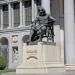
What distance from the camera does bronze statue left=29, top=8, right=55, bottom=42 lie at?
23.5 m

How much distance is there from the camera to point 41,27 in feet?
77.0

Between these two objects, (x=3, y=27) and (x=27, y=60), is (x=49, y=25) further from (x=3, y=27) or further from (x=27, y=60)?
(x=3, y=27)

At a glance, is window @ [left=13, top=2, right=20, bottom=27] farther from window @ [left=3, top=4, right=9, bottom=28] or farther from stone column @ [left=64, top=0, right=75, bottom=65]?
stone column @ [left=64, top=0, right=75, bottom=65]

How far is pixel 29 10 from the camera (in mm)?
48688

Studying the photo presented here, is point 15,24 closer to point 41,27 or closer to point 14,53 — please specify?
point 14,53

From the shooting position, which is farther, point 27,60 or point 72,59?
point 72,59

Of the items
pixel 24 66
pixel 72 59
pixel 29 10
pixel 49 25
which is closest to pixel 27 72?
pixel 24 66

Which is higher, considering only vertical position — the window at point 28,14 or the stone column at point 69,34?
the window at point 28,14

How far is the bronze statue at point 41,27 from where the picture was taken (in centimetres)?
2345

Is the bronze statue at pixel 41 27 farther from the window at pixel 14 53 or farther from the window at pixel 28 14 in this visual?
the window at pixel 14 53

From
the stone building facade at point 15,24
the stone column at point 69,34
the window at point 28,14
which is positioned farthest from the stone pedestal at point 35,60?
the window at point 28,14

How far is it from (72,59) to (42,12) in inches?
416

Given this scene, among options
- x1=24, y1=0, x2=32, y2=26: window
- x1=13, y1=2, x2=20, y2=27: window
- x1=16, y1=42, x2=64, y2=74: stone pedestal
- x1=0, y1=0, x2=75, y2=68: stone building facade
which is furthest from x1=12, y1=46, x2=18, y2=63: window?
x1=16, y1=42, x2=64, y2=74: stone pedestal

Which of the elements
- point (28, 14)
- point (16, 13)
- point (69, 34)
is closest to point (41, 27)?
point (69, 34)
